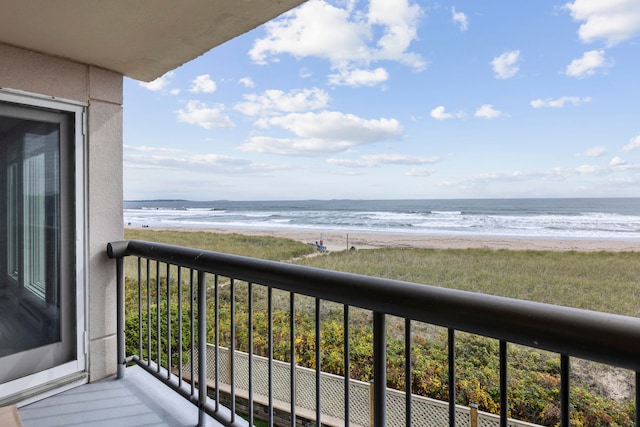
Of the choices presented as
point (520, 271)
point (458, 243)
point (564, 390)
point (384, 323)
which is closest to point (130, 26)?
point (384, 323)

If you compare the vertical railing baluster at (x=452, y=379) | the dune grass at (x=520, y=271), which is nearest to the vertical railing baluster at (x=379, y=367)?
the vertical railing baluster at (x=452, y=379)

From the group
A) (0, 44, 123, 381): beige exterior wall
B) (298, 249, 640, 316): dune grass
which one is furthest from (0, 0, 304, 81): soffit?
(298, 249, 640, 316): dune grass

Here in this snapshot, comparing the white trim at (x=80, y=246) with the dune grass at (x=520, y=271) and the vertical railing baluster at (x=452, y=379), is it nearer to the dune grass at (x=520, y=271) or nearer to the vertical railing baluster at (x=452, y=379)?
the vertical railing baluster at (x=452, y=379)

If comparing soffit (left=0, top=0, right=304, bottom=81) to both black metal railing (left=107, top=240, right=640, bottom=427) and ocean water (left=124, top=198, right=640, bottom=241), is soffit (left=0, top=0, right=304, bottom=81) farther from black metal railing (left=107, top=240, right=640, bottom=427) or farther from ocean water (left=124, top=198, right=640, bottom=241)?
ocean water (left=124, top=198, right=640, bottom=241)

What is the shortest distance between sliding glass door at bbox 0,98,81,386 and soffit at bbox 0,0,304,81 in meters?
0.41

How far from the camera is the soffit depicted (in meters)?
1.44

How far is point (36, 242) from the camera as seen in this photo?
2.05 meters

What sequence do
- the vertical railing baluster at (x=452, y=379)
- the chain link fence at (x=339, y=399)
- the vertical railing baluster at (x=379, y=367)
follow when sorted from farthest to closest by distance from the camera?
the chain link fence at (x=339, y=399)
the vertical railing baluster at (x=379, y=367)
the vertical railing baluster at (x=452, y=379)

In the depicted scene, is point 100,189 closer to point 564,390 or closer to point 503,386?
point 503,386

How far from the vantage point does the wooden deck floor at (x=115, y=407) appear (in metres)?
1.84

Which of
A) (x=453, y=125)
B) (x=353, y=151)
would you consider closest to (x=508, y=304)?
(x=453, y=125)

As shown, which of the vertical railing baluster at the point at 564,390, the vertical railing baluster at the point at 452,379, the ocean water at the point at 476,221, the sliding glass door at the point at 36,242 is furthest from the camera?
the ocean water at the point at 476,221

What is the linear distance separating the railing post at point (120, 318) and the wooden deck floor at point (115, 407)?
91 mm

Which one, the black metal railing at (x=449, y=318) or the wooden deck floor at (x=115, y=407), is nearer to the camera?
the black metal railing at (x=449, y=318)
